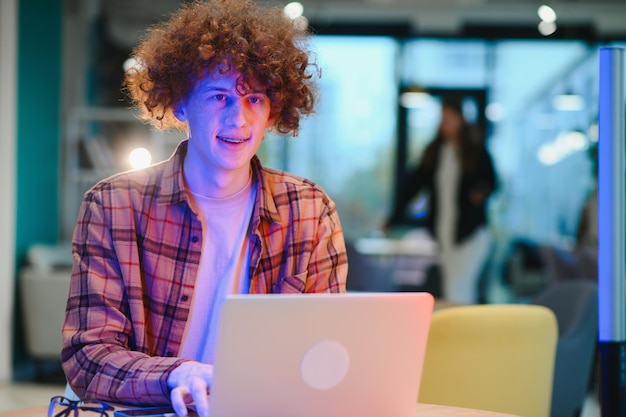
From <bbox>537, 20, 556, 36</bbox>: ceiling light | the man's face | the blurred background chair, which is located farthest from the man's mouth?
<bbox>537, 20, 556, 36</bbox>: ceiling light

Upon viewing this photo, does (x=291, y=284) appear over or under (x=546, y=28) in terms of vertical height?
under

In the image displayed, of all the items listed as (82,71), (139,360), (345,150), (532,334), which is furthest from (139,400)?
(345,150)

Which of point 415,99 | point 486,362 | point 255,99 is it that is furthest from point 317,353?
point 415,99

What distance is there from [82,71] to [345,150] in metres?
2.97

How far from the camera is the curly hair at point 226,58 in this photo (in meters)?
1.89

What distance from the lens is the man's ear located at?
2012 mm

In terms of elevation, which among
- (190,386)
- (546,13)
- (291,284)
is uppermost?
(546,13)

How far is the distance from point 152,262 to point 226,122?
0.33 meters

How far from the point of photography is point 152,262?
6.18 feet

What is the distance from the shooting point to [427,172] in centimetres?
747

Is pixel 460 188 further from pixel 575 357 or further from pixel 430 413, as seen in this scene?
pixel 430 413

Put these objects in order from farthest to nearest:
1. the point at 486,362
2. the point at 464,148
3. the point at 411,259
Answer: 1. the point at 411,259
2. the point at 464,148
3. the point at 486,362

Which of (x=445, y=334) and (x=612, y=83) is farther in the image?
(x=445, y=334)

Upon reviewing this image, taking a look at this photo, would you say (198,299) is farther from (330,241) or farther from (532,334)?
(532,334)
